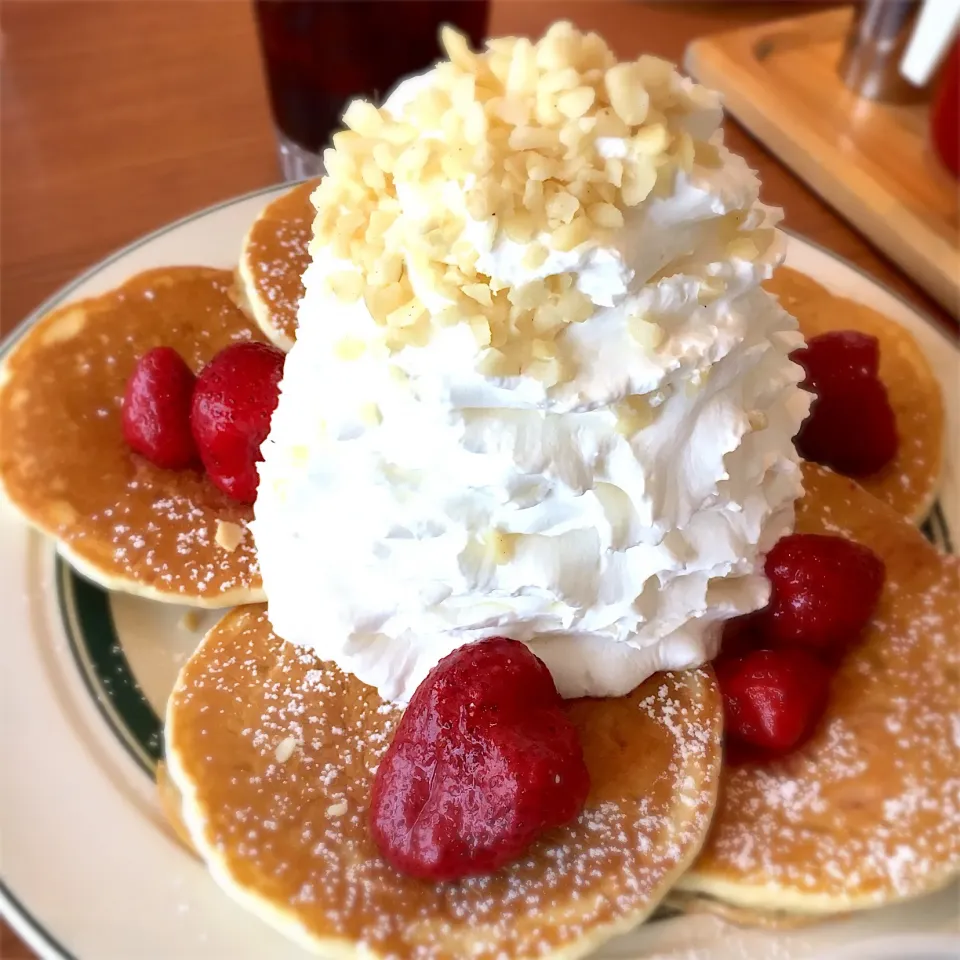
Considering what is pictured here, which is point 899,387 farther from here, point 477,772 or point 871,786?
point 477,772

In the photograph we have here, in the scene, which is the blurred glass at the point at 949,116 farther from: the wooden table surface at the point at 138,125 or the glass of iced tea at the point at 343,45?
the glass of iced tea at the point at 343,45

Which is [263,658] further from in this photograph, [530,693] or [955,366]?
[955,366]

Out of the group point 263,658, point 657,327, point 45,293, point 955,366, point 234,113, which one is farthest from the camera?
point 234,113

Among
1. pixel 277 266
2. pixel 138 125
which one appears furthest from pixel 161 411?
pixel 138 125

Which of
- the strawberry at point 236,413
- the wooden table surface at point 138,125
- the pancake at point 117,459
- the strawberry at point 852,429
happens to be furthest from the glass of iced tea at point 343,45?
the strawberry at point 852,429

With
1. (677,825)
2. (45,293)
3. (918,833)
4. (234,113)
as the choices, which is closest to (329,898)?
(677,825)
